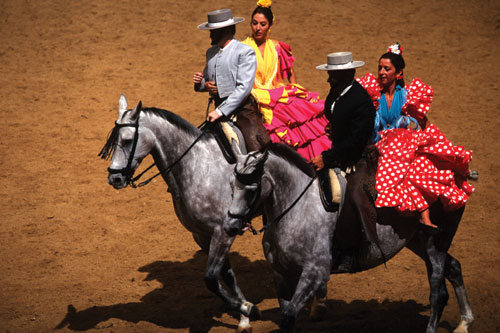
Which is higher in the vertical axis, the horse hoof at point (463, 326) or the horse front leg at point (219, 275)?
the horse front leg at point (219, 275)

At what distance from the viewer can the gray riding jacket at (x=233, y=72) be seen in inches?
295

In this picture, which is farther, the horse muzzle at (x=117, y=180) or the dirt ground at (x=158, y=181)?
the dirt ground at (x=158, y=181)

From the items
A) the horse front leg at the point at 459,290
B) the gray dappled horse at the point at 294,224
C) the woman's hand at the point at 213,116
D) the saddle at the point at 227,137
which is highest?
the woman's hand at the point at 213,116

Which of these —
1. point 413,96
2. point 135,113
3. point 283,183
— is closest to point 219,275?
point 283,183

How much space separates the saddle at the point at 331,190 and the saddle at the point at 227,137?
4.58 feet

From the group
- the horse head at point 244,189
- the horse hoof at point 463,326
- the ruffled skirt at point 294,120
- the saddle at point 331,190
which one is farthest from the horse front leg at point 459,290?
the horse head at point 244,189

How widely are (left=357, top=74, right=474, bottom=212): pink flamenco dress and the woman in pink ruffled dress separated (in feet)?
4.33

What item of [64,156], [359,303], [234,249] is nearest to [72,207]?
[64,156]

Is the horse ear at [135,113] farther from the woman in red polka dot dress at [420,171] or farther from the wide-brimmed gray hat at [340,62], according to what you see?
the woman in red polka dot dress at [420,171]

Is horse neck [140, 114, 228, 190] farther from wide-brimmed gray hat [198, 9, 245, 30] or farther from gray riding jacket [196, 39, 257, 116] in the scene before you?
wide-brimmed gray hat [198, 9, 245, 30]

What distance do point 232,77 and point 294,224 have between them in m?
2.30

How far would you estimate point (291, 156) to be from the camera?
6.09 m

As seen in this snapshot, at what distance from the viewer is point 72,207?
35.2 feet

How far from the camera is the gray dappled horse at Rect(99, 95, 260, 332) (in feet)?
23.0
